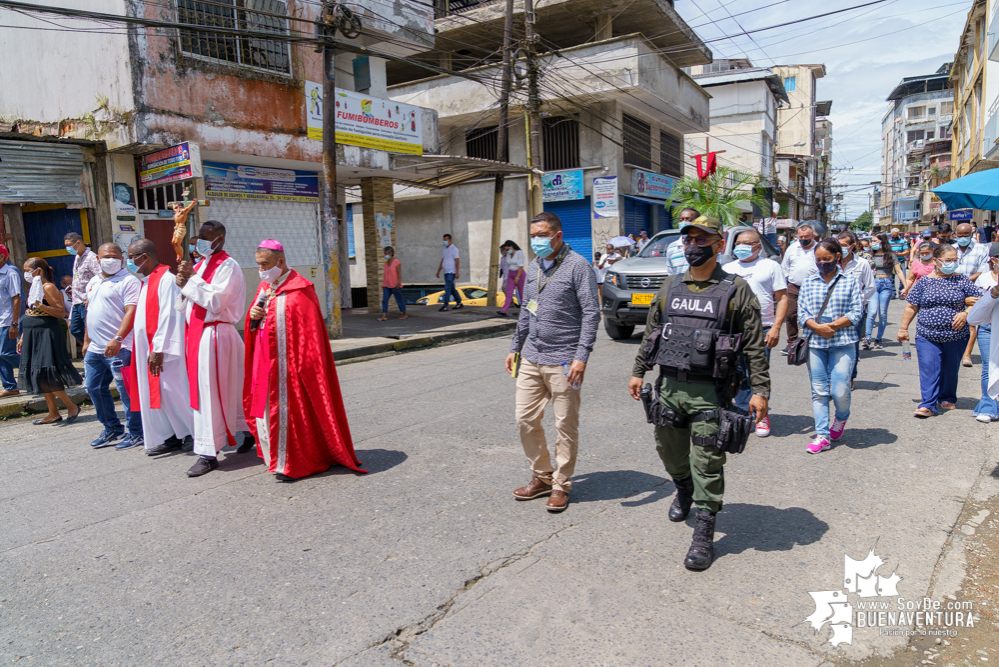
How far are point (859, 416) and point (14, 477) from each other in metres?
7.23

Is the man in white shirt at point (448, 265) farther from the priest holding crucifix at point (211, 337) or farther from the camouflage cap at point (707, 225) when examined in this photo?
the camouflage cap at point (707, 225)

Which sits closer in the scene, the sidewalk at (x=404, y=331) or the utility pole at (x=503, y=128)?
the sidewalk at (x=404, y=331)

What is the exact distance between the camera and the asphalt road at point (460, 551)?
2.90m

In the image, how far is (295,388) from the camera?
499 cm

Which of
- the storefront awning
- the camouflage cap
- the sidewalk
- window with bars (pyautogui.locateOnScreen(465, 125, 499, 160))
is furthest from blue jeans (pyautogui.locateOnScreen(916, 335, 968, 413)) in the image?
window with bars (pyautogui.locateOnScreen(465, 125, 499, 160))

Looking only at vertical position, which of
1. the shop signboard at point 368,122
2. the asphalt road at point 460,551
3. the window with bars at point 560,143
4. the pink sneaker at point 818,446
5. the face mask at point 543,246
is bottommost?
the asphalt road at point 460,551

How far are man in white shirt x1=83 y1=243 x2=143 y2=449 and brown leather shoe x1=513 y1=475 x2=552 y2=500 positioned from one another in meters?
3.82

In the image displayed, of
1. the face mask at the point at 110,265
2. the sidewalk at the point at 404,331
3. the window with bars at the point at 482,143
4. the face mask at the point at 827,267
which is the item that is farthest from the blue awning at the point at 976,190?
the window with bars at the point at 482,143

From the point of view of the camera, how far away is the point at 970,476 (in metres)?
4.80

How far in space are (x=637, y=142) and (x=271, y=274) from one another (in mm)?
20627

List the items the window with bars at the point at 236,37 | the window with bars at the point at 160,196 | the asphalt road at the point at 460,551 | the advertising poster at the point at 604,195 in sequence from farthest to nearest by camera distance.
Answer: the advertising poster at the point at 604,195, the window with bars at the point at 160,196, the window with bars at the point at 236,37, the asphalt road at the point at 460,551

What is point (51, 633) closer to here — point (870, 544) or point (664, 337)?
point (664, 337)

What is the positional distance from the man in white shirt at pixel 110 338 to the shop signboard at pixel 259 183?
265 inches

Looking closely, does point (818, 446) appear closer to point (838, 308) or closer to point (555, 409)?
point (838, 308)
